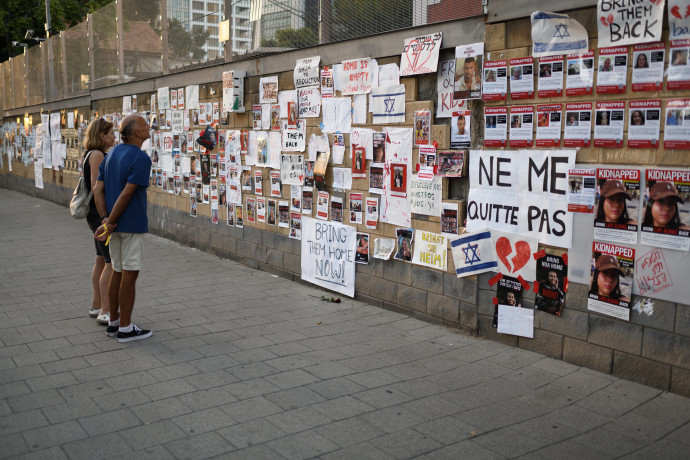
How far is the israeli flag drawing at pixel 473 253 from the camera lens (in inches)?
224

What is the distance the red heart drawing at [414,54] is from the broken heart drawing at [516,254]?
179 centimetres

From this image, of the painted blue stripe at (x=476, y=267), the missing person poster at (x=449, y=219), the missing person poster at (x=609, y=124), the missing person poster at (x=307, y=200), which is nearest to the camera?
the missing person poster at (x=609, y=124)

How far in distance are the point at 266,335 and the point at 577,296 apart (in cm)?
277

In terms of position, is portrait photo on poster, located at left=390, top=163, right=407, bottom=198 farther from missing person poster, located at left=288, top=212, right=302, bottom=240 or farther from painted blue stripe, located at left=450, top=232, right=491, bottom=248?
missing person poster, located at left=288, top=212, right=302, bottom=240

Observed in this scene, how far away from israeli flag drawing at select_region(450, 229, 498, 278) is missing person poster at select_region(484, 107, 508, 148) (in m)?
0.78

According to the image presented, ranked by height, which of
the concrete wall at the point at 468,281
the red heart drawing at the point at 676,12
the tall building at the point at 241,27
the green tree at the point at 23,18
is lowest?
the concrete wall at the point at 468,281

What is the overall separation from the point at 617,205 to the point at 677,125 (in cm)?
69

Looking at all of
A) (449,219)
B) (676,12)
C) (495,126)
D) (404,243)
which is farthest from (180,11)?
(676,12)

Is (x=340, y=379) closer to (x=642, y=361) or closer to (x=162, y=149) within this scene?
(x=642, y=361)

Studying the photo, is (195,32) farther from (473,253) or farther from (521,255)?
(521,255)

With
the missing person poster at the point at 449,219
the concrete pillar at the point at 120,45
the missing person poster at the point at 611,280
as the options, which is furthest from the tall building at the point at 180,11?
the missing person poster at the point at 611,280

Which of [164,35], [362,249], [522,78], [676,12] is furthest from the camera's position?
[164,35]

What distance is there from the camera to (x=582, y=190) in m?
4.93

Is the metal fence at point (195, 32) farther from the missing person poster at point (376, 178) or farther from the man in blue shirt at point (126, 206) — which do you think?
the man in blue shirt at point (126, 206)
